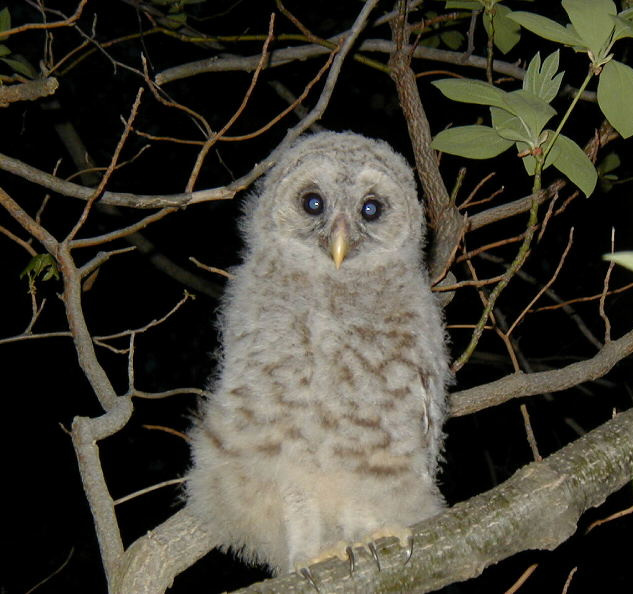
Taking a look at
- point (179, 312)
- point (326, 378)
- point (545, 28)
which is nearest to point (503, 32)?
point (545, 28)

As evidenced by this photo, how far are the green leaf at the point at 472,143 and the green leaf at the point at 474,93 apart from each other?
0.11 meters

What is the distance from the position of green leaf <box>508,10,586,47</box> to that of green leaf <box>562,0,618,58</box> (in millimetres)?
Result: 21

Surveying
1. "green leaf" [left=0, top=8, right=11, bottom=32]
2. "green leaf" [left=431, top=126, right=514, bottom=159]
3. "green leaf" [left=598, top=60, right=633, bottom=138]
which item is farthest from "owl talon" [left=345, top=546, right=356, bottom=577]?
"green leaf" [left=0, top=8, right=11, bottom=32]

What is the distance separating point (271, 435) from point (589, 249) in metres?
3.78

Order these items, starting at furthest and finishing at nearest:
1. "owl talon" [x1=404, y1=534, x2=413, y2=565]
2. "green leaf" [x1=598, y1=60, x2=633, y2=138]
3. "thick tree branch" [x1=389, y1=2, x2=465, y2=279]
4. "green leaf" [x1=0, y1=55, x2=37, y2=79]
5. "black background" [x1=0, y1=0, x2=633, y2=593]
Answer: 1. "black background" [x1=0, y1=0, x2=633, y2=593]
2. "green leaf" [x1=0, y1=55, x2=37, y2=79]
3. "thick tree branch" [x1=389, y1=2, x2=465, y2=279]
4. "owl talon" [x1=404, y1=534, x2=413, y2=565]
5. "green leaf" [x1=598, y1=60, x2=633, y2=138]

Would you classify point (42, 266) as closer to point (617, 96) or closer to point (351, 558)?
point (351, 558)

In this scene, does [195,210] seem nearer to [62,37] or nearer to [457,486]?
[62,37]

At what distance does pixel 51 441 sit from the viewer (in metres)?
6.18

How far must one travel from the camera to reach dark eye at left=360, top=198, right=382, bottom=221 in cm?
216

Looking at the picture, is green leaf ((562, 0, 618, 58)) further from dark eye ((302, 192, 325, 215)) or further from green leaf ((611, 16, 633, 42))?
dark eye ((302, 192, 325, 215))

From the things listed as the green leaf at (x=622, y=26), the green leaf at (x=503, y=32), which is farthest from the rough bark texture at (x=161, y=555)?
the green leaf at (x=503, y=32)

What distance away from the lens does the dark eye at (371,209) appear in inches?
85.0

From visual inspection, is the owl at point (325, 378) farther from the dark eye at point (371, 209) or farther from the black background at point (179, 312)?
the black background at point (179, 312)

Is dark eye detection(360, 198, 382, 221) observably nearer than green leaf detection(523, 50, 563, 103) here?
No
